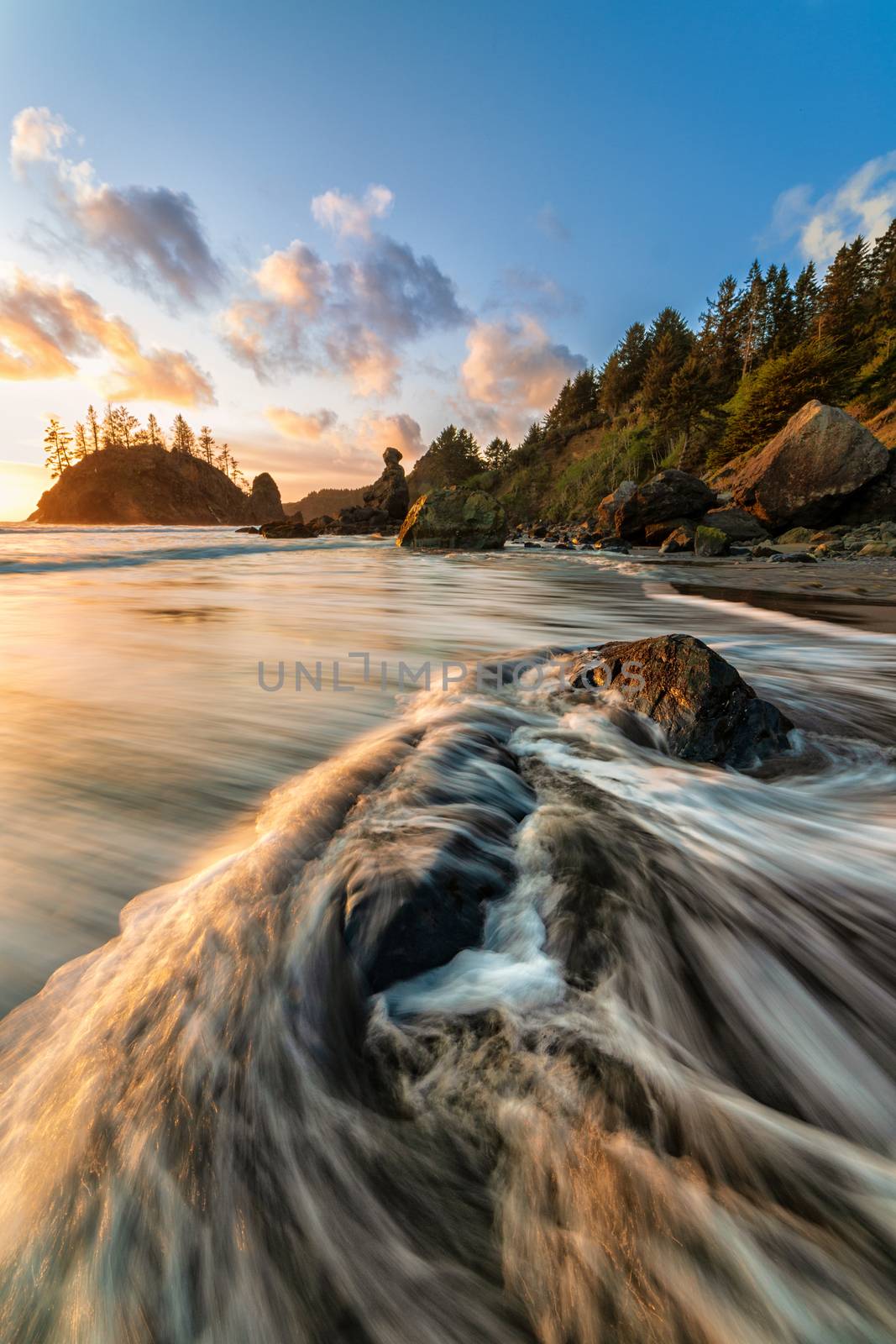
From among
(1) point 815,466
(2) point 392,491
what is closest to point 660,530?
(1) point 815,466

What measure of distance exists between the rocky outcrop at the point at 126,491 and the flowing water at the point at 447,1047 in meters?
97.9

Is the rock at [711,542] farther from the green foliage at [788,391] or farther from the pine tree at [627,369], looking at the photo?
the pine tree at [627,369]

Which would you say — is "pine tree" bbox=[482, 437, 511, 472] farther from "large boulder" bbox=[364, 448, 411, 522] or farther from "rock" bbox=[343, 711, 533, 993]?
"rock" bbox=[343, 711, 533, 993]

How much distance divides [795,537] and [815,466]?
96.4 inches

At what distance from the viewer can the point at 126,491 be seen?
3295 inches

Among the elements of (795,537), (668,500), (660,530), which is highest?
(668,500)

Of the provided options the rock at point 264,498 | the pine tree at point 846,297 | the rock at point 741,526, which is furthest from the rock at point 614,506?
the rock at point 264,498

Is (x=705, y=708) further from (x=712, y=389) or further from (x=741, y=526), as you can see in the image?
(x=712, y=389)

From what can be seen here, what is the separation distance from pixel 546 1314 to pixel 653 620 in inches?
295

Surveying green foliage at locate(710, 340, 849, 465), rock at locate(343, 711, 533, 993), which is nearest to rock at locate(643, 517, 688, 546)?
green foliage at locate(710, 340, 849, 465)

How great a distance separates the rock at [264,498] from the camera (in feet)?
333

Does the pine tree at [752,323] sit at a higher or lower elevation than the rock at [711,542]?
higher

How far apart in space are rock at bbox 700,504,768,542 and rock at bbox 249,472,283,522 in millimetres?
94174

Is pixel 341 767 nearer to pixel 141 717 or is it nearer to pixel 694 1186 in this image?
pixel 141 717
